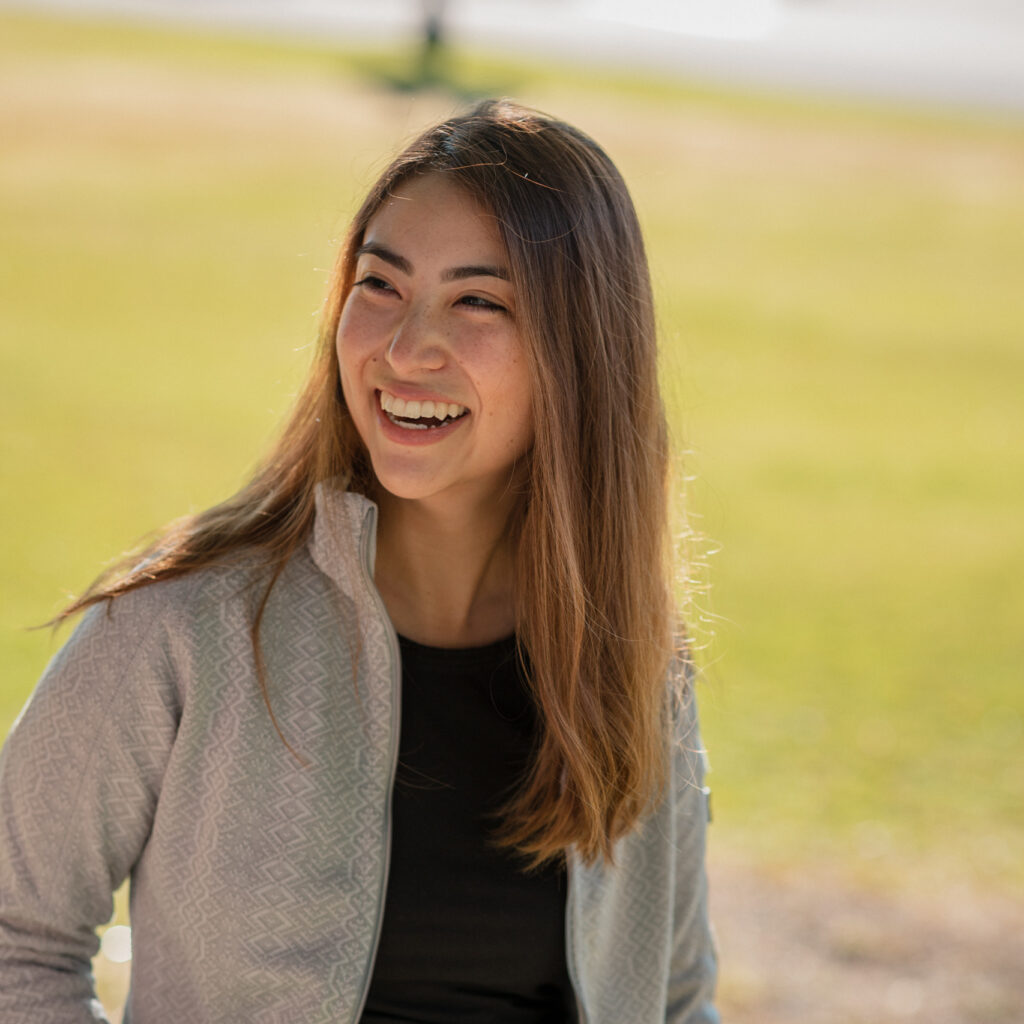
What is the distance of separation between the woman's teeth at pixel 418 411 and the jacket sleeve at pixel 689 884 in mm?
591

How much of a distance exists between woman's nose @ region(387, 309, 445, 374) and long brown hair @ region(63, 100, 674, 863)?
0.40 feet

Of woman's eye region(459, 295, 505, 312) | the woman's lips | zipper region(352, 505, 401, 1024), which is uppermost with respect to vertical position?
woman's eye region(459, 295, 505, 312)

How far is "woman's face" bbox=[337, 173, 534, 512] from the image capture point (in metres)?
1.77

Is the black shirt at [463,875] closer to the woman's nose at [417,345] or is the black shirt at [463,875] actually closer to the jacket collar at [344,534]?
the jacket collar at [344,534]

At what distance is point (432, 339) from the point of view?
175 cm

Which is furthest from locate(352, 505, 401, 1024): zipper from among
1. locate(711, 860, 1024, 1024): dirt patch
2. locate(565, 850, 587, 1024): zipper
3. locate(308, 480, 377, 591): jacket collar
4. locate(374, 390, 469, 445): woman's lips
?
locate(711, 860, 1024, 1024): dirt patch

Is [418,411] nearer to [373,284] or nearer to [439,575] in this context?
[373,284]

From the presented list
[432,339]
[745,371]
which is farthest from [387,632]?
[745,371]

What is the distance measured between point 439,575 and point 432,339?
0.41 metres

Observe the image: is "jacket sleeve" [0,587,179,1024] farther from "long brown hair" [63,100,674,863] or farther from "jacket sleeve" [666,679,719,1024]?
"jacket sleeve" [666,679,719,1024]

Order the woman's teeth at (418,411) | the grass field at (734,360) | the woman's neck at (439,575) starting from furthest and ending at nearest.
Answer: the grass field at (734,360)
the woman's neck at (439,575)
the woman's teeth at (418,411)

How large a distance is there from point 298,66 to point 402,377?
20585 mm

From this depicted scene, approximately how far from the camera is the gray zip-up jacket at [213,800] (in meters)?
1.67

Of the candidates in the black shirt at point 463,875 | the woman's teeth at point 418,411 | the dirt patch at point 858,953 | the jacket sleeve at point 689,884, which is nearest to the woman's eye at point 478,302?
the woman's teeth at point 418,411
